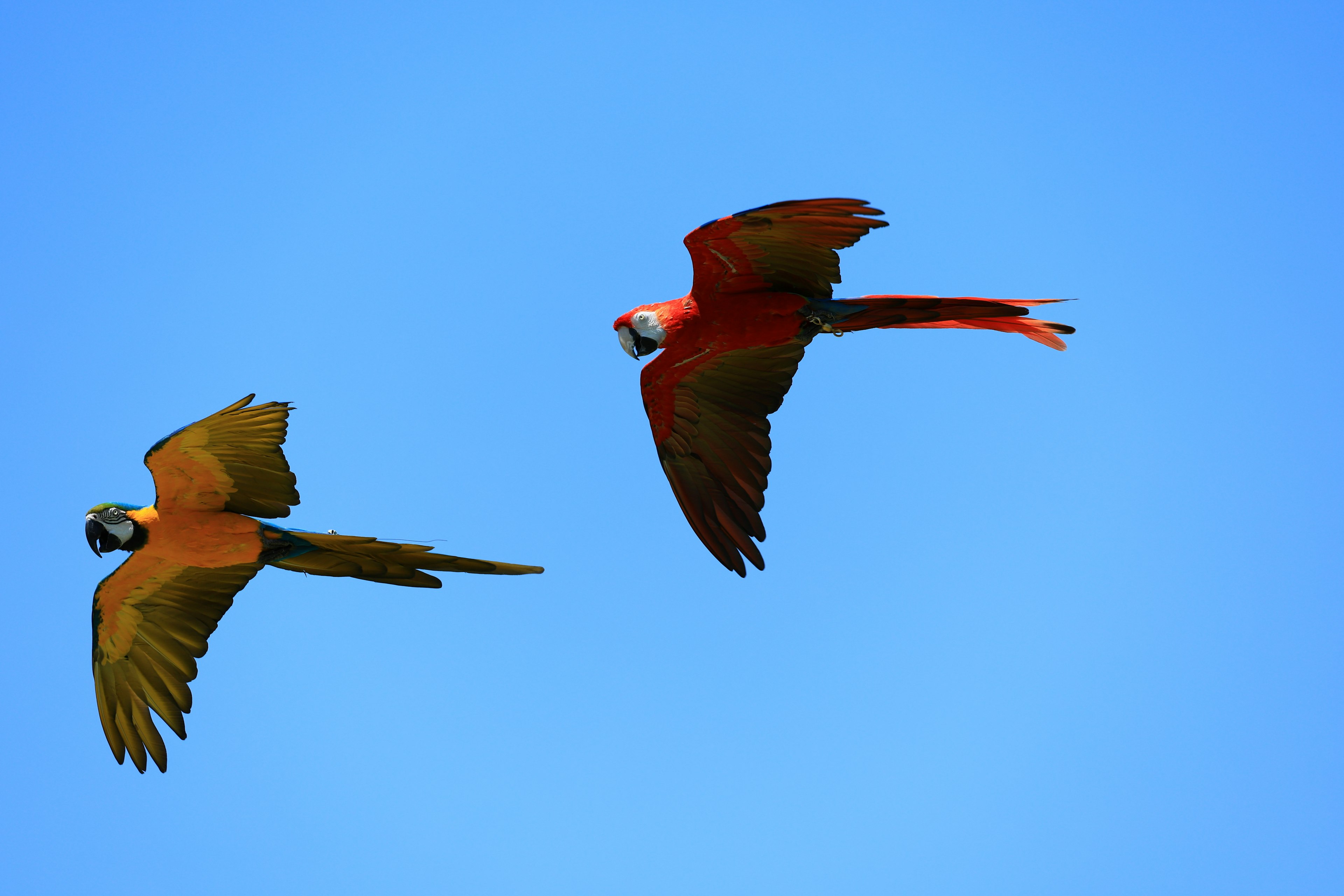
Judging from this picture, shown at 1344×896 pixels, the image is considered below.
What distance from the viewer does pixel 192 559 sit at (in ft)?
21.4

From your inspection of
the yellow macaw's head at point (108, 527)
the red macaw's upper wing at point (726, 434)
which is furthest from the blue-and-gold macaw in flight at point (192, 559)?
the red macaw's upper wing at point (726, 434)

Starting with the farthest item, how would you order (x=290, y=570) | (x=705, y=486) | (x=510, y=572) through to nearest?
(x=705, y=486) → (x=290, y=570) → (x=510, y=572)

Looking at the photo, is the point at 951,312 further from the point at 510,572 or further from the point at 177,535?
the point at 177,535

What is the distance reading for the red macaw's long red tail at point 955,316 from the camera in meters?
6.13

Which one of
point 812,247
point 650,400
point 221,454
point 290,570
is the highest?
point 812,247

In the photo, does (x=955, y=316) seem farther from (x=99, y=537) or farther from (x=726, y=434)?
(x=99, y=537)

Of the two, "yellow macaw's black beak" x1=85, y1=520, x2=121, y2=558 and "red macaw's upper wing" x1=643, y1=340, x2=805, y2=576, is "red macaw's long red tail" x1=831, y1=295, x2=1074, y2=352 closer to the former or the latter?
"red macaw's upper wing" x1=643, y1=340, x2=805, y2=576

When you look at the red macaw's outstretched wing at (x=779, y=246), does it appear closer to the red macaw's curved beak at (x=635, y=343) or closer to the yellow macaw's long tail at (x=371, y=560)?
the red macaw's curved beak at (x=635, y=343)

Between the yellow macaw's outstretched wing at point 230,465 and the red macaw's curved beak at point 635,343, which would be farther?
the red macaw's curved beak at point 635,343

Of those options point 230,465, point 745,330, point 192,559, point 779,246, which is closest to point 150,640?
point 192,559

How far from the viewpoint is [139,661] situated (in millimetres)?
6648

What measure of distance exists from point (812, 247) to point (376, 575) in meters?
3.12

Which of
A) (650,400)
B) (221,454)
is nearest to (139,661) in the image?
(221,454)

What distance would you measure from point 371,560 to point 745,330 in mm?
2589
